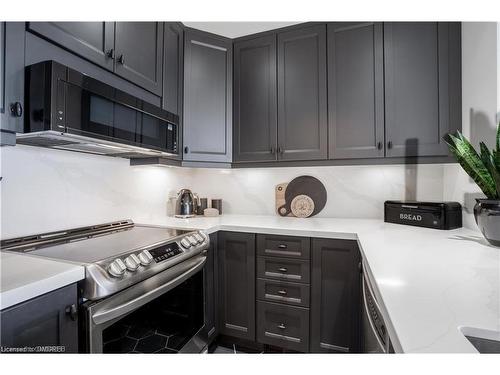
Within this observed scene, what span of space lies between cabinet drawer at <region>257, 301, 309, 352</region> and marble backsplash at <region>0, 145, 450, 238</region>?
33.3 inches

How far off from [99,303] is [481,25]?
2341 millimetres

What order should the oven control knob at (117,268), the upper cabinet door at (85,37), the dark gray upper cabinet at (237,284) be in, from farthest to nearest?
the dark gray upper cabinet at (237,284) < the upper cabinet door at (85,37) < the oven control knob at (117,268)

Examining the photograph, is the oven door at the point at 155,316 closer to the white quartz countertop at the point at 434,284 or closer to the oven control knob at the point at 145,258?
the oven control knob at the point at 145,258

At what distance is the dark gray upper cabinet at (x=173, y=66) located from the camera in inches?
67.3

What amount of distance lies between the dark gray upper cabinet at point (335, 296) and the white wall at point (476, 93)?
0.78 m

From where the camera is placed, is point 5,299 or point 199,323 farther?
point 199,323

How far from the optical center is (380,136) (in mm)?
1722

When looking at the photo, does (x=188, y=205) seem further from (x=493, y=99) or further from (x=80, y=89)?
(x=493, y=99)

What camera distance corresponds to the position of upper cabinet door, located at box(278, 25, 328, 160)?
1852mm

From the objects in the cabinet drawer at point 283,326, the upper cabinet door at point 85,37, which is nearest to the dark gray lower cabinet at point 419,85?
the cabinet drawer at point 283,326

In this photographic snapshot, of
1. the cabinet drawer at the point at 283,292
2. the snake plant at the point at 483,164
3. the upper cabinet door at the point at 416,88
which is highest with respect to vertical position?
the upper cabinet door at the point at 416,88

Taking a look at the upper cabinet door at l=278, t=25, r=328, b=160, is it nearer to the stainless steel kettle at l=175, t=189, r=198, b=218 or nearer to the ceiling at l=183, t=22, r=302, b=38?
the ceiling at l=183, t=22, r=302, b=38

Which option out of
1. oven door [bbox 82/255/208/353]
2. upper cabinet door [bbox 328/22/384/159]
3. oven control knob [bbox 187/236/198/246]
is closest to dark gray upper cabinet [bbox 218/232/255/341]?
oven door [bbox 82/255/208/353]
